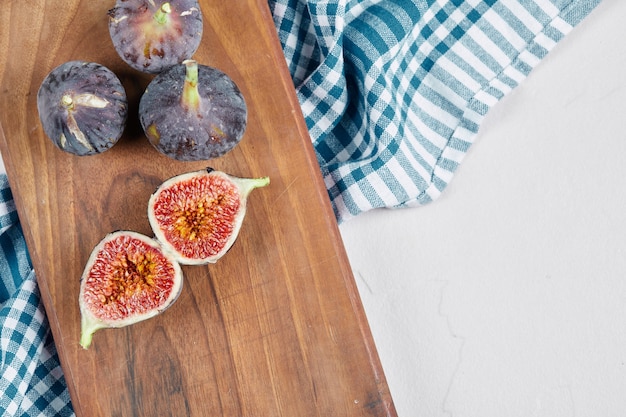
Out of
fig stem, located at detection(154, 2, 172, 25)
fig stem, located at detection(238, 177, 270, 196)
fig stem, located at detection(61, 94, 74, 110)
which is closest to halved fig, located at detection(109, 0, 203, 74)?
fig stem, located at detection(154, 2, 172, 25)

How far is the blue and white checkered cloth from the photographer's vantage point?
4.82ft

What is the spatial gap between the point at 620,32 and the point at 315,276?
0.85 meters

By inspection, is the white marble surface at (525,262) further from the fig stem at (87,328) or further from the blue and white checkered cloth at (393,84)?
the fig stem at (87,328)

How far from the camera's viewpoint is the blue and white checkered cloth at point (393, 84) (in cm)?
147

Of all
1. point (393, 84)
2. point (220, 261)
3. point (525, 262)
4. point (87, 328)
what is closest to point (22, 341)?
point (87, 328)

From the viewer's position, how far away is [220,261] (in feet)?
4.42

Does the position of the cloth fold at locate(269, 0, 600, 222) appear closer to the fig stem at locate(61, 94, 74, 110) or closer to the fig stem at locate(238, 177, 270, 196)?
the fig stem at locate(238, 177, 270, 196)

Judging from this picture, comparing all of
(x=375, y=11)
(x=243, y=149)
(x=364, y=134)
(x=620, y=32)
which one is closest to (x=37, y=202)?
(x=243, y=149)

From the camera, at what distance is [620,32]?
60.6 inches

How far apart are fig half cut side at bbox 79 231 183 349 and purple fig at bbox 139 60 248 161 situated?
0.19 m

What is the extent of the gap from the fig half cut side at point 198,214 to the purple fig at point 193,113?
2.7 inches

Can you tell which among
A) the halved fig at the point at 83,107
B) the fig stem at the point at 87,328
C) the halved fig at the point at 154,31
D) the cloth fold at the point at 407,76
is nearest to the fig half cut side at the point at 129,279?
the fig stem at the point at 87,328

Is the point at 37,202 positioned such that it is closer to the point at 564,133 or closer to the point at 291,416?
the point at 291,416

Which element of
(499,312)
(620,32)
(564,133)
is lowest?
(499,312)
